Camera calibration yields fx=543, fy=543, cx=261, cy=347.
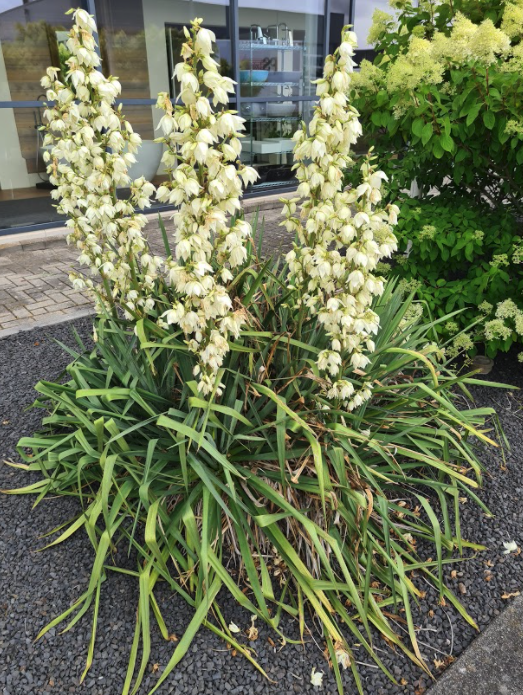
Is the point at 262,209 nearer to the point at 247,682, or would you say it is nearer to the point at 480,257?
the point at 480,257

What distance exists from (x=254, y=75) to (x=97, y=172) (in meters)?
6.37

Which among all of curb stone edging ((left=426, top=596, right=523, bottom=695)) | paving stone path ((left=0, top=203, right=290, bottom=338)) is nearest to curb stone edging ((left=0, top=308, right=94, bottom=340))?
paving stone path ((left=0, top=203, right=290, bottom=338))

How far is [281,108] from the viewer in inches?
323

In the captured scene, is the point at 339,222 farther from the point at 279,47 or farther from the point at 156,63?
the point at 279,47

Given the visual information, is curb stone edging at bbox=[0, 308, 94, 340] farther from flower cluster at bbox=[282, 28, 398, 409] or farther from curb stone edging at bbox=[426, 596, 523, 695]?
curb stone edging at bbox=[426, 596, 523, 695]

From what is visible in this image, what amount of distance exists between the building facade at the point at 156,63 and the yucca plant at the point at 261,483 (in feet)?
13.9

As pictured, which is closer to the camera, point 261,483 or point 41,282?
point 261,483

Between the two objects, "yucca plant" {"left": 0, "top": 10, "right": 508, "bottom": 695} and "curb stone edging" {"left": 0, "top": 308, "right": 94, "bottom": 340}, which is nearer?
"yucca plant" {"left": 0, "top": 10, "right": 508, "bottom": 695}

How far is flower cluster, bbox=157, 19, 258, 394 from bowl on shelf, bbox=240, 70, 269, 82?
643cm

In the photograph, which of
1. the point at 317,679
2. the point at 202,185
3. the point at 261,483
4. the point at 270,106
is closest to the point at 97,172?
the point at 202,185

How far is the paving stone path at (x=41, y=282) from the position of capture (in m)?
4.34

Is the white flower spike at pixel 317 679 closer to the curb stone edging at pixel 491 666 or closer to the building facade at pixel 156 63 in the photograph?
the curb stone edging at pixel 491 666

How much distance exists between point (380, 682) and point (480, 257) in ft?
8.54

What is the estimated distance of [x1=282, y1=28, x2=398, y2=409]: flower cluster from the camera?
5.71 feet
